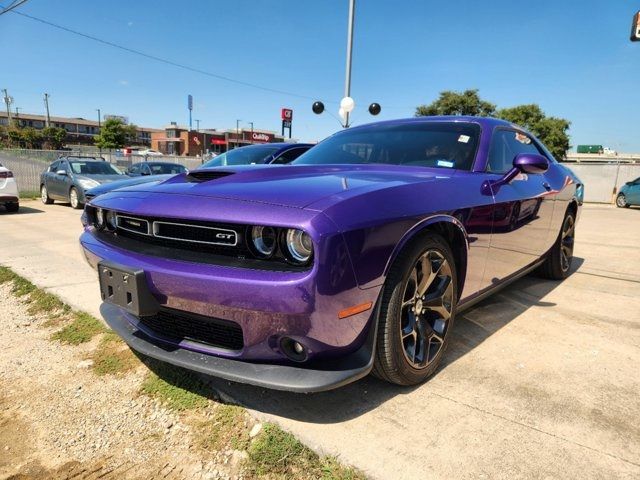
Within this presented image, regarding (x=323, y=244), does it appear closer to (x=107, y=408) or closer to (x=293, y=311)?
(x=293, y=311)

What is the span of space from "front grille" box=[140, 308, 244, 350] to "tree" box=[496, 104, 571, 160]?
4338cm

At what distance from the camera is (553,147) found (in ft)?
131

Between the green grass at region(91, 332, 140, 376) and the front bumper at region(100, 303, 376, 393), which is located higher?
the front bumper at region(100, 303, 376, 393)

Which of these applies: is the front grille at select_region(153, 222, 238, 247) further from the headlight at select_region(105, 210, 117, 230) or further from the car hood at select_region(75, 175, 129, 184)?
the car hood at select_region(75, 175, 129, 184)

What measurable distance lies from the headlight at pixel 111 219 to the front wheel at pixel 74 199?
9.75 m

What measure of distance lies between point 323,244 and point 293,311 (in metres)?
0.27

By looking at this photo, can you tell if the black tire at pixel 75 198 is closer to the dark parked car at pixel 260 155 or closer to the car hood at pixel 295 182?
the dark parked car at pixel 260 155

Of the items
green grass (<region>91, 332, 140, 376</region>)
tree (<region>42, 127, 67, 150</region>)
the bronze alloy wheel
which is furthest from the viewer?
tree (<region>42, 127, 67, 150</region>)

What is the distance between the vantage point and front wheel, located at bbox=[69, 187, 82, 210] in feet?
36.0

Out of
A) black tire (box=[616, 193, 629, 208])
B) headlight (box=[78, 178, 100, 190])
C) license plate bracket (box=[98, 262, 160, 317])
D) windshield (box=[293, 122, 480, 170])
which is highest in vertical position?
windshield (box=[293, 122, 480, 170])

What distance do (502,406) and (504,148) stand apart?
1.91 meters

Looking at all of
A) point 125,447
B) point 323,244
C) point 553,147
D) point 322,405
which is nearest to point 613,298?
point 322,405

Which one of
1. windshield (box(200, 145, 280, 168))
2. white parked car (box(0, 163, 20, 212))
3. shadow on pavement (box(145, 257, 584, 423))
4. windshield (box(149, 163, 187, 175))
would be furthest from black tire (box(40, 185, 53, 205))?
shadow on pavement (box(145, 257, 584, 423))

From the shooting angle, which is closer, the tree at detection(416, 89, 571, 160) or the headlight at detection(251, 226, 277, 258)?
the headlight at detection(251, 226, 277, 258)
